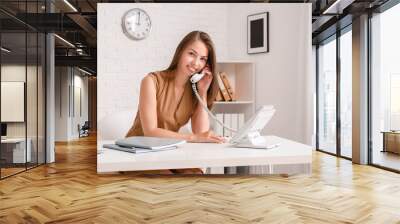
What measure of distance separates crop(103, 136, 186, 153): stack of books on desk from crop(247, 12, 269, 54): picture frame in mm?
2805

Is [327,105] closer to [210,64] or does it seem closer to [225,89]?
[225,89]

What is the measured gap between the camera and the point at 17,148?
4.85 metres

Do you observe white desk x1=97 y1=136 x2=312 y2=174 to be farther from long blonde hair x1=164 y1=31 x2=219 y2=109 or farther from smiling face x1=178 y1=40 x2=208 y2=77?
smiling face x1=178 y1=40 x2=208 y2=77

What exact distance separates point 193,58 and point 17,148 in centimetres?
379

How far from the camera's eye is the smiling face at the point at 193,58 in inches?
70.6

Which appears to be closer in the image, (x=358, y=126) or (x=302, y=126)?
(x=302, y=126)

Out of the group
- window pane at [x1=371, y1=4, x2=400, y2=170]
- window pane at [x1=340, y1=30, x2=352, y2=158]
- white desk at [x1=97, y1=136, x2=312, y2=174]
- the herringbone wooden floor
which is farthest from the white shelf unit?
window pane at [x1=340, y1=30, x2=352, y2=158]

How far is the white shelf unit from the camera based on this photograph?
3275 millimetres

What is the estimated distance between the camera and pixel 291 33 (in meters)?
3.54

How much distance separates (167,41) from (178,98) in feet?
5.71

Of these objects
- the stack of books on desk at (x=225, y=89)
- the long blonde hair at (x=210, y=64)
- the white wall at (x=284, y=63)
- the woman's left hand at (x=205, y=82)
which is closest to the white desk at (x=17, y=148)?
the stack of books on desk at (x=225, y=89)

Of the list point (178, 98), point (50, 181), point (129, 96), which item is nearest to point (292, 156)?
point (178, 98)

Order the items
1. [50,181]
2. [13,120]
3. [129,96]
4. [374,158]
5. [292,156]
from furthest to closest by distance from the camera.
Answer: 1. [374,158]
2. [13,120]
3. [50,181]
4. [129,96]
5. [292,156]

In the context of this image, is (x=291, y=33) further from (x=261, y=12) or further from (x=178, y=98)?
(x=178, y=98)
